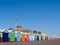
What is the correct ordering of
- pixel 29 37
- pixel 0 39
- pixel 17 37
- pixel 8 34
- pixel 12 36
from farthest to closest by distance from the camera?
1. pixel 29 37
2. pixel 17 37
3. pixel 12 36
4. pixel 8 34
5. pixel 0 39

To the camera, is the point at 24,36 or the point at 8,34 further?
the point at 24,36

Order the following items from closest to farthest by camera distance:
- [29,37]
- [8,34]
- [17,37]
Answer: [8,34]
[17,37]
[29,37]

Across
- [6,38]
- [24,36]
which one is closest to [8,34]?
[6,38]

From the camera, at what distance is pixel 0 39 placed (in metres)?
44.7

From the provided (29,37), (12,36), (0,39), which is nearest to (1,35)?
(0,39)

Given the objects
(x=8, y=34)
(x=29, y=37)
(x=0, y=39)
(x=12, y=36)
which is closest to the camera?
(x=0, y=39)

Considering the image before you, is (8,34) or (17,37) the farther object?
(17,37)

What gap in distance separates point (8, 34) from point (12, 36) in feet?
11.2

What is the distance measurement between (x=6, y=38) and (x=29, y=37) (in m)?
21.8

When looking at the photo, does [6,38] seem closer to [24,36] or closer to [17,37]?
[17,37]

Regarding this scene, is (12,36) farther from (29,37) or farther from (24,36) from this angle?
(29,37)

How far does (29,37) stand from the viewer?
68.1 m

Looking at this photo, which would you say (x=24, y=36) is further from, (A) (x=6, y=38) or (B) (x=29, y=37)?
(A) (x=6, y=38)

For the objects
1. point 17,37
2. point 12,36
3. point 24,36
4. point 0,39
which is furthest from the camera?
point 24,36
